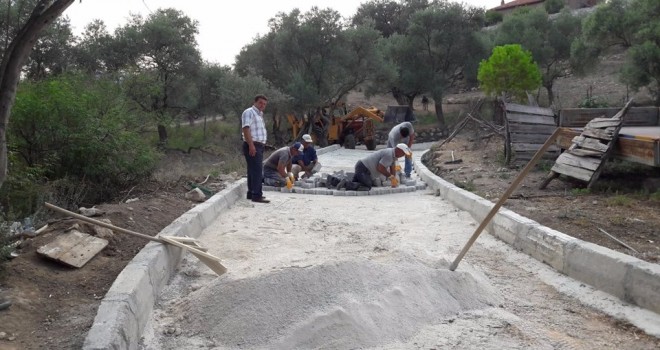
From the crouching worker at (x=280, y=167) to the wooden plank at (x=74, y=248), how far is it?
19.0 feet

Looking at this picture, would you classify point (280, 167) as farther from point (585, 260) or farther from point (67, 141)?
point (585, 260)

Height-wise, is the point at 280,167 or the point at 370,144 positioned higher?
the point at 280,167

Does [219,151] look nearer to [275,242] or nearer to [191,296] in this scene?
[275,242]

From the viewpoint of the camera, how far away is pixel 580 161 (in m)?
8.40

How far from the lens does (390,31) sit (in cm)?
4744

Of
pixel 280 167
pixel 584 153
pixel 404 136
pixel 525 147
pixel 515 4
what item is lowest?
pixel 525 147

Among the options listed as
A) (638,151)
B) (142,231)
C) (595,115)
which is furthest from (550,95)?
(142,231)

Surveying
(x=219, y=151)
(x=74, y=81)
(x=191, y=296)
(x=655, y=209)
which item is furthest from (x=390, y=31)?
(x=191, y=296)

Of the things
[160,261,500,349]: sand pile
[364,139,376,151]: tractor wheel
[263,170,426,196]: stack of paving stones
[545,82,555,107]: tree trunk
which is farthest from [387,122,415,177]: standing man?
[545,82,555,107]: tree trunk

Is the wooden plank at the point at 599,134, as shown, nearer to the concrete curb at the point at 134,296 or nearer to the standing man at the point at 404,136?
the standing man at the point at 404,136

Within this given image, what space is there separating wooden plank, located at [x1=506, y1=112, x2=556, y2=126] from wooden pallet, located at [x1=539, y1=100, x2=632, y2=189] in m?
2.65

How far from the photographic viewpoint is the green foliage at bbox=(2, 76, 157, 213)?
8.69 m

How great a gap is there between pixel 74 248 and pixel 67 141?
17.2 ft

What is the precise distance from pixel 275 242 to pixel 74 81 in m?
6.82
